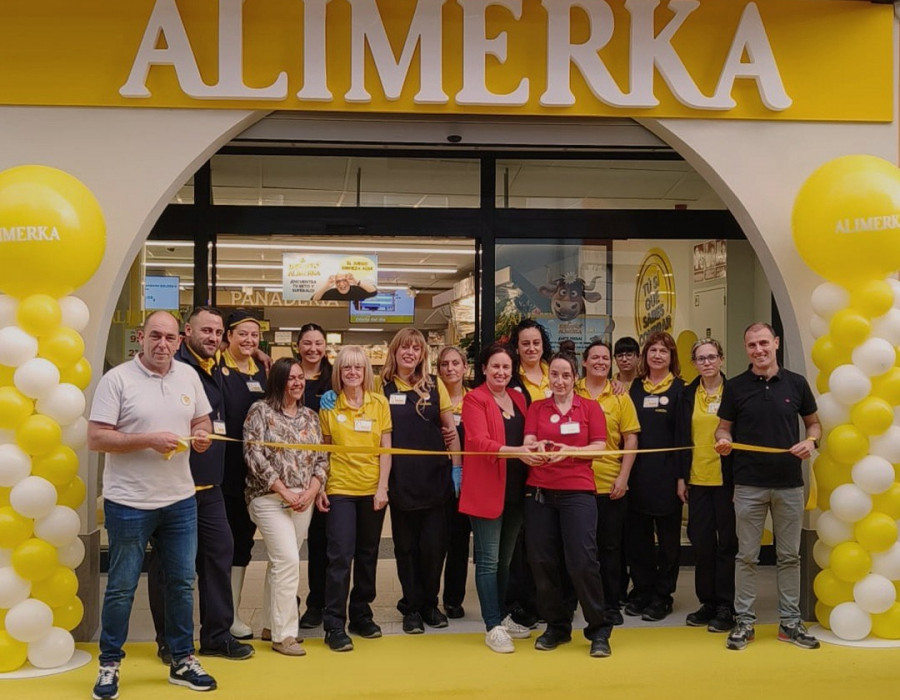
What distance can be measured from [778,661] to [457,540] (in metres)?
1.90

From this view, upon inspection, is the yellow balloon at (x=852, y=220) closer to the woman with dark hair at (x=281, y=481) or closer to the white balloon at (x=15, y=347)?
the woman with dark hair at (x=281, y=481)

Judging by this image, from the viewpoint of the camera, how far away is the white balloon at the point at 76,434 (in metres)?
4.66

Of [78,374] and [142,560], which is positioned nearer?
[142,560]

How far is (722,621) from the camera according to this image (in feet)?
17.4

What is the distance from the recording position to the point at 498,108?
18.1 ft

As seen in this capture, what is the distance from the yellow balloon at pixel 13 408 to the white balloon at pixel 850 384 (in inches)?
160

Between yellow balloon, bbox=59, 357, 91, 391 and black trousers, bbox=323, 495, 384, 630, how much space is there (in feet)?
4.53

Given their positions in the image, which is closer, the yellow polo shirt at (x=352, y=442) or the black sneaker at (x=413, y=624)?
the yellow polo shirt at (x=352, y=442)

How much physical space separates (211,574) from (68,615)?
728mm

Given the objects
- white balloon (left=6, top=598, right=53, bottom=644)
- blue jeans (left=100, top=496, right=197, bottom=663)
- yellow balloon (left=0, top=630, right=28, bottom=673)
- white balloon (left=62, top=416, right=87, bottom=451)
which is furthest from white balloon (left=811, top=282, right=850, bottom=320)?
yellow balloon (left=0, top=630, right=28, bottom=673)

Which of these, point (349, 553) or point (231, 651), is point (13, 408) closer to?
point (231, 651)

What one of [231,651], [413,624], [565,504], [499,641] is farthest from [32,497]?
[565,504]

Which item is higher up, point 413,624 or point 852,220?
point 852,220

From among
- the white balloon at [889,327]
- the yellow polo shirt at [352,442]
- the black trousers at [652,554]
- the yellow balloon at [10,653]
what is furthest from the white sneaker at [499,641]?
the white balloon at [889,327]
